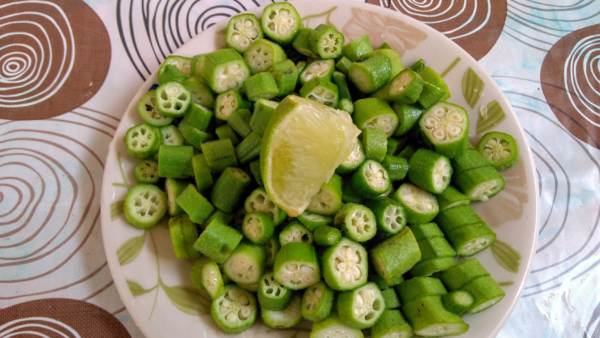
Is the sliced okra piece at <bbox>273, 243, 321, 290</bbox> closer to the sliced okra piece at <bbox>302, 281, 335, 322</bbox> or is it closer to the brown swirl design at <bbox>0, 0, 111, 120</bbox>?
the sliced okra piece at <bbox>302, 281, 335, 322</bbox>

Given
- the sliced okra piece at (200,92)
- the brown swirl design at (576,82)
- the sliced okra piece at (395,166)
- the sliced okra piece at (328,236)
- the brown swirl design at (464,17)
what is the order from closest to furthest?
the sliced okra piece at (328,236), the sliced okra piece at (395,166), the sliced okra piece at (200,92), the brown swirl design at (576,82), the brown swirl design at (464,17)

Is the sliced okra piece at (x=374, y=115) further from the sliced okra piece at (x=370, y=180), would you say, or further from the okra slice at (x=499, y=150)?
the okra slice at (x=499, y=150)

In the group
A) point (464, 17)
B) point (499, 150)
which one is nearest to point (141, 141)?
point (499, 150)

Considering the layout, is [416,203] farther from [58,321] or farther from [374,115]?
[58,321]

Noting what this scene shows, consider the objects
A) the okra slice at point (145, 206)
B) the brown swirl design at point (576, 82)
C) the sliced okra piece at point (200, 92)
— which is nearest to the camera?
the okra slice at point (145, 206)

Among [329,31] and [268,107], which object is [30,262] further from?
[329,31]

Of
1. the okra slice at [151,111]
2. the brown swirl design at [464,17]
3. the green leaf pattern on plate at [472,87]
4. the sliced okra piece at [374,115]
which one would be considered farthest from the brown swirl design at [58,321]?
the brown swirl design at [464,17]

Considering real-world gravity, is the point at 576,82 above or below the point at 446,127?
above
